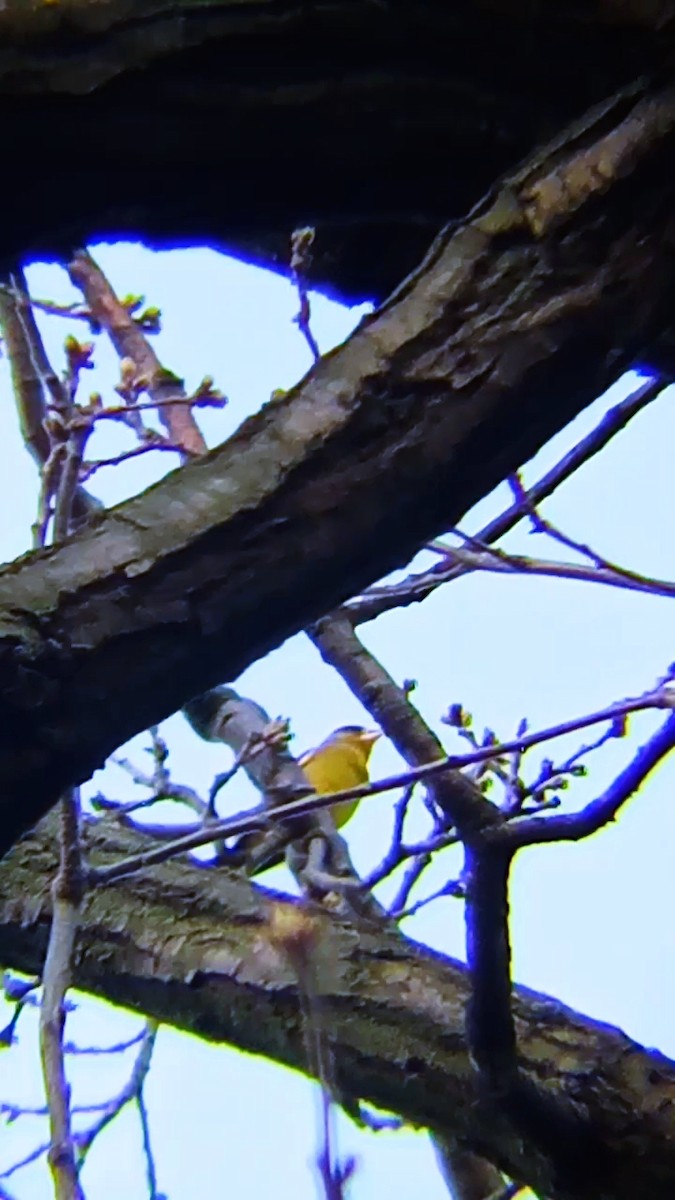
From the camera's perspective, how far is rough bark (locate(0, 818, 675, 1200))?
3.40 ft

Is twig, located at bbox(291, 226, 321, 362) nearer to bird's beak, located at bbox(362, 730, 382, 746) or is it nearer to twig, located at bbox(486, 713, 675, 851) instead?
twig, located at bbox(486, 713, 675, 851)

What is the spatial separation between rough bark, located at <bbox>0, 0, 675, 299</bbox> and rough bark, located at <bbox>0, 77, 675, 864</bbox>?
49 millimetres

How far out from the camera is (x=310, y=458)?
27.6 inches

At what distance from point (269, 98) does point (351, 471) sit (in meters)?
0.23

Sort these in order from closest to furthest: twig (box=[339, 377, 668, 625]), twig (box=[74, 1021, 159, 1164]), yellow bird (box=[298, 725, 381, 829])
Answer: twig (box=[339, 377, 668, 625]) → twig (box=[74, 1021, 159, 1164]) → yellow bird (box=[298, 725, 381, 829])

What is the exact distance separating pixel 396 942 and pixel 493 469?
0.68 m

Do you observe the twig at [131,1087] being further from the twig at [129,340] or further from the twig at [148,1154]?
the twig at [129,340]

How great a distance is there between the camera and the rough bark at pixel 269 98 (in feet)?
2.28

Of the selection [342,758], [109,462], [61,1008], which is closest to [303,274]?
[109,462]

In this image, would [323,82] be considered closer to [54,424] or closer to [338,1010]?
[54,424]

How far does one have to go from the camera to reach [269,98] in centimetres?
72

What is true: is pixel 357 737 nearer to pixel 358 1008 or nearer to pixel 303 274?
pixel 358 1008

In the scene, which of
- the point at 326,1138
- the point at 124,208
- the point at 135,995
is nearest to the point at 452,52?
the point at 124,208

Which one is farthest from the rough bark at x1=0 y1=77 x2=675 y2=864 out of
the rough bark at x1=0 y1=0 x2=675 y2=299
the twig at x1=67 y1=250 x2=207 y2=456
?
the twig at x1=67 y1=250 x2=207 y2=456
